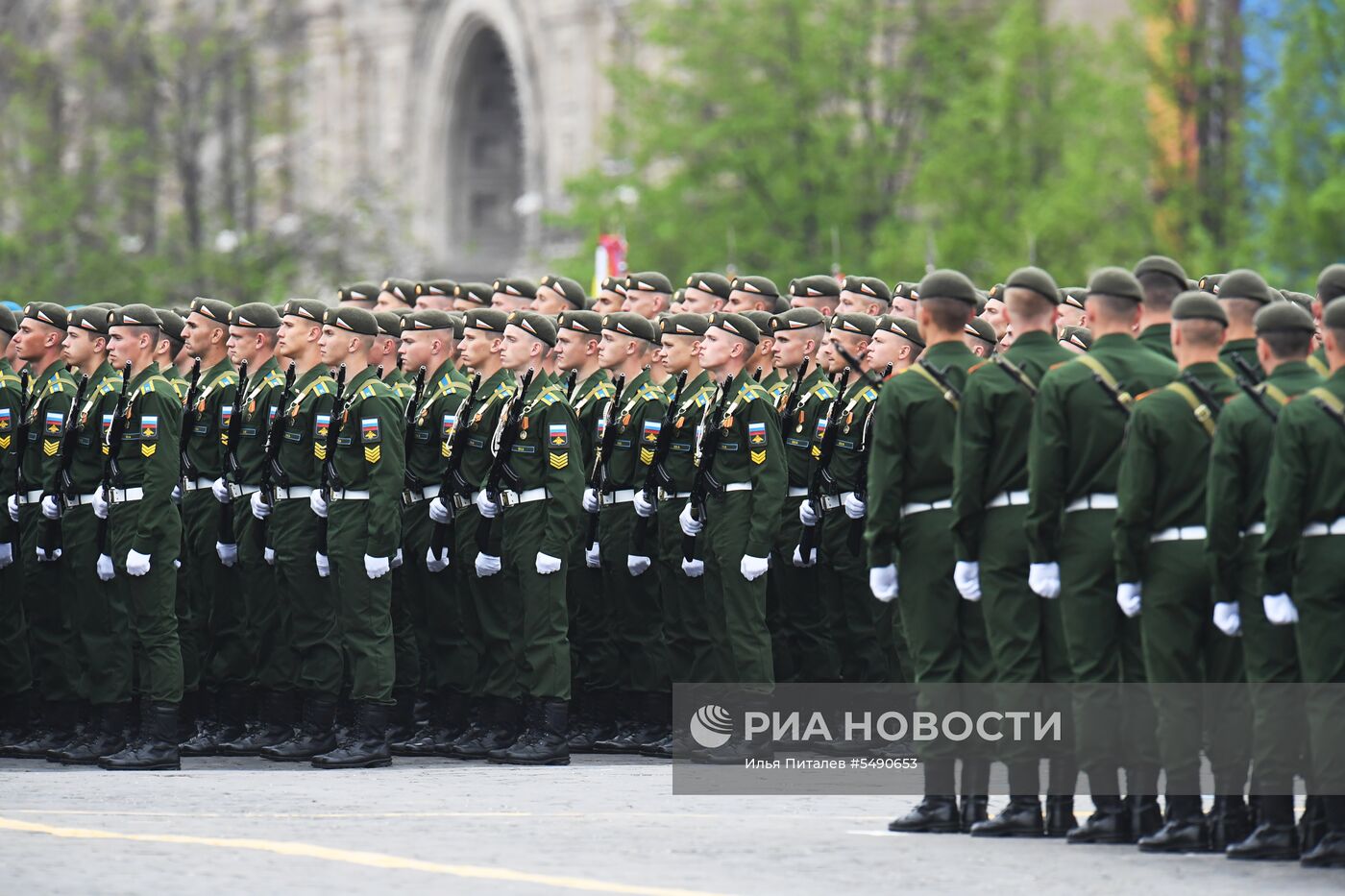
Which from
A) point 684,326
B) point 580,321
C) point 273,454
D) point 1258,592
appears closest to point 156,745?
point 273,454

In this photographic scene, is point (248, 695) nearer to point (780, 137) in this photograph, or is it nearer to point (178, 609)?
point (178, 609)

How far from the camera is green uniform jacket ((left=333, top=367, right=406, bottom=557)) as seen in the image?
12.7m

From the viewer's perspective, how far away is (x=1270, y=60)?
1232 inches

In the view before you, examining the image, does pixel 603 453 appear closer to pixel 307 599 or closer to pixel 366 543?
pixel 366 543

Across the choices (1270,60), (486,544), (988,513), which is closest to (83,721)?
(486,544)

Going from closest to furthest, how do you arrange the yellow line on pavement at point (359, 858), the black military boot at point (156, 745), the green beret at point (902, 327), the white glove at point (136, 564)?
the yellow line on pavement at point (359, 858) → the white glove at point (136, 564) → the green beret at point (902, 327) → the black military boot at point (156, 745)

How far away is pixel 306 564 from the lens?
1304 centimetres

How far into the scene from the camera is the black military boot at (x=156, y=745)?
42.3 feet

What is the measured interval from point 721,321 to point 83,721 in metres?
3.78

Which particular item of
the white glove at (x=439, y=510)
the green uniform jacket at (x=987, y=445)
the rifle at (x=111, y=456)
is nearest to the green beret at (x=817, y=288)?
the white glove at (x=439, y=510)

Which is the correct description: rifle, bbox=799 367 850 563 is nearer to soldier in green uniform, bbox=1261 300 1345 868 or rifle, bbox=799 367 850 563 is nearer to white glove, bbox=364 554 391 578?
white glove, bbox=364 554 391 578

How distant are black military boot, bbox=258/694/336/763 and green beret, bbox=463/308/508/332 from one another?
1.96m

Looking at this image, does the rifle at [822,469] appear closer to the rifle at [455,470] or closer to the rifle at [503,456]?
the rifle at [503,456]

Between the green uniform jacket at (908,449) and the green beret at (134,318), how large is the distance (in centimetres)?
437
